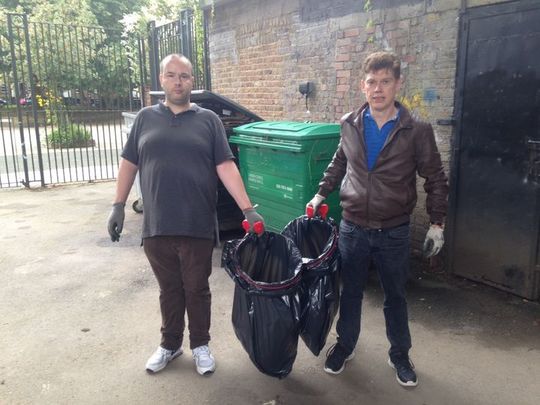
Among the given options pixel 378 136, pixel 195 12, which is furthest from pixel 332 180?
pixel 195 12

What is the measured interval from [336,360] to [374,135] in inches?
53.1

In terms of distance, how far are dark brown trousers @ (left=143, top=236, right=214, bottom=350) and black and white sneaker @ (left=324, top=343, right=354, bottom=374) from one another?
756mm

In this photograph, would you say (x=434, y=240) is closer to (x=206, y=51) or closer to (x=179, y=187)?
(x=179, y=187)

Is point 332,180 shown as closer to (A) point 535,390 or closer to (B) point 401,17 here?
(A) point 535,390

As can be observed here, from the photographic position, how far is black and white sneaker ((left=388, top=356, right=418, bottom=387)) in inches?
108

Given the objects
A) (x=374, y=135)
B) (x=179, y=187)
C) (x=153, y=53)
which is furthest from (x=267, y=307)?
(x=153, y=53)

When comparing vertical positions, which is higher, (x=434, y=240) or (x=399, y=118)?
(x=399, y=118)

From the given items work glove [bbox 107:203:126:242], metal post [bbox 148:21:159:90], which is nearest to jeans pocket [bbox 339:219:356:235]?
work glove [bbox 107:203:126:242]

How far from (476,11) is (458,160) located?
1150 mm

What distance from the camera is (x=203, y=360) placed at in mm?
2918

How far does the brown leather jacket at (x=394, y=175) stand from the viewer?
2.51m

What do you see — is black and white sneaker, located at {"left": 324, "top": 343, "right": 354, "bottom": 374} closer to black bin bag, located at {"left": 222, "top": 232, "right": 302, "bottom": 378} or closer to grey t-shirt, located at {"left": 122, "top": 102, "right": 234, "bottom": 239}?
black bin bag, located at {"left": 222, "top": 232, "right": 302, "bottom": 378}

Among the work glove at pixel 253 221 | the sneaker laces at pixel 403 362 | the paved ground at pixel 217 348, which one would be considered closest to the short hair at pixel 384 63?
the work glove at pixel 253 221

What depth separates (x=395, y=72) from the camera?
2512 millimetres
